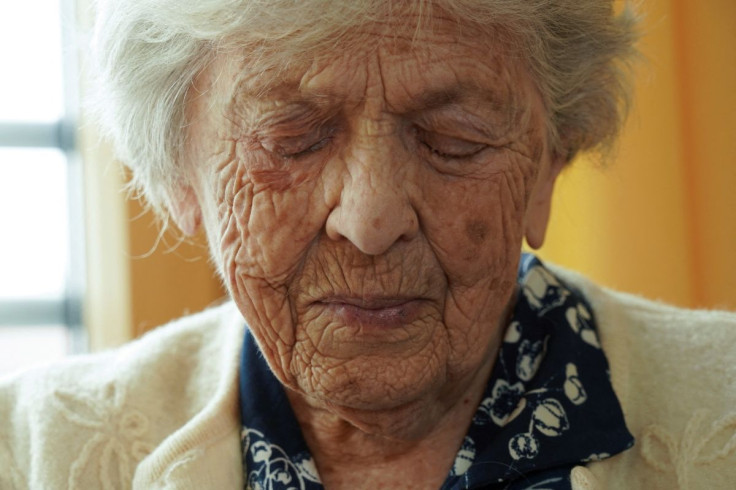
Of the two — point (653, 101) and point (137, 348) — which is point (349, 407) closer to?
point (137, 348)

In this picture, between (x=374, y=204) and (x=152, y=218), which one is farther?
(x=152, y=218)

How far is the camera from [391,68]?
1453mm

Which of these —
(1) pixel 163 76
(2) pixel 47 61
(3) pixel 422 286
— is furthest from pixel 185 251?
(3) pixel 422 286

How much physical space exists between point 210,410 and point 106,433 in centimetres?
23

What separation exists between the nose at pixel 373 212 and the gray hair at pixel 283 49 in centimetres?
22

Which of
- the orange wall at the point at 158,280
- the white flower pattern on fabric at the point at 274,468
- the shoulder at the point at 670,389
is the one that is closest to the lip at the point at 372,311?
the white flower pattern on fabric at the point at 274,468

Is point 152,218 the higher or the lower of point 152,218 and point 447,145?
the lower

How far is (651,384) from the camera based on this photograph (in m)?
1.80

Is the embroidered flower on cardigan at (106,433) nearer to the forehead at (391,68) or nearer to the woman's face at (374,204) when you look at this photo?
the woman's face at (374,204)

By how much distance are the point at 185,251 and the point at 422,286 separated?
1829 millimetres

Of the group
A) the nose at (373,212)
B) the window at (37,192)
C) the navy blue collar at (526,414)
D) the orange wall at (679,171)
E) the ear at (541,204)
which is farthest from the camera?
the window at (37,192)

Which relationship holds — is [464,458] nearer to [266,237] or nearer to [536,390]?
[536,390]

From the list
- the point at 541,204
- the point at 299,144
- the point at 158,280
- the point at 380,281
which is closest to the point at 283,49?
the point at 299,144

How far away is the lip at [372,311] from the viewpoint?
1507 mm
